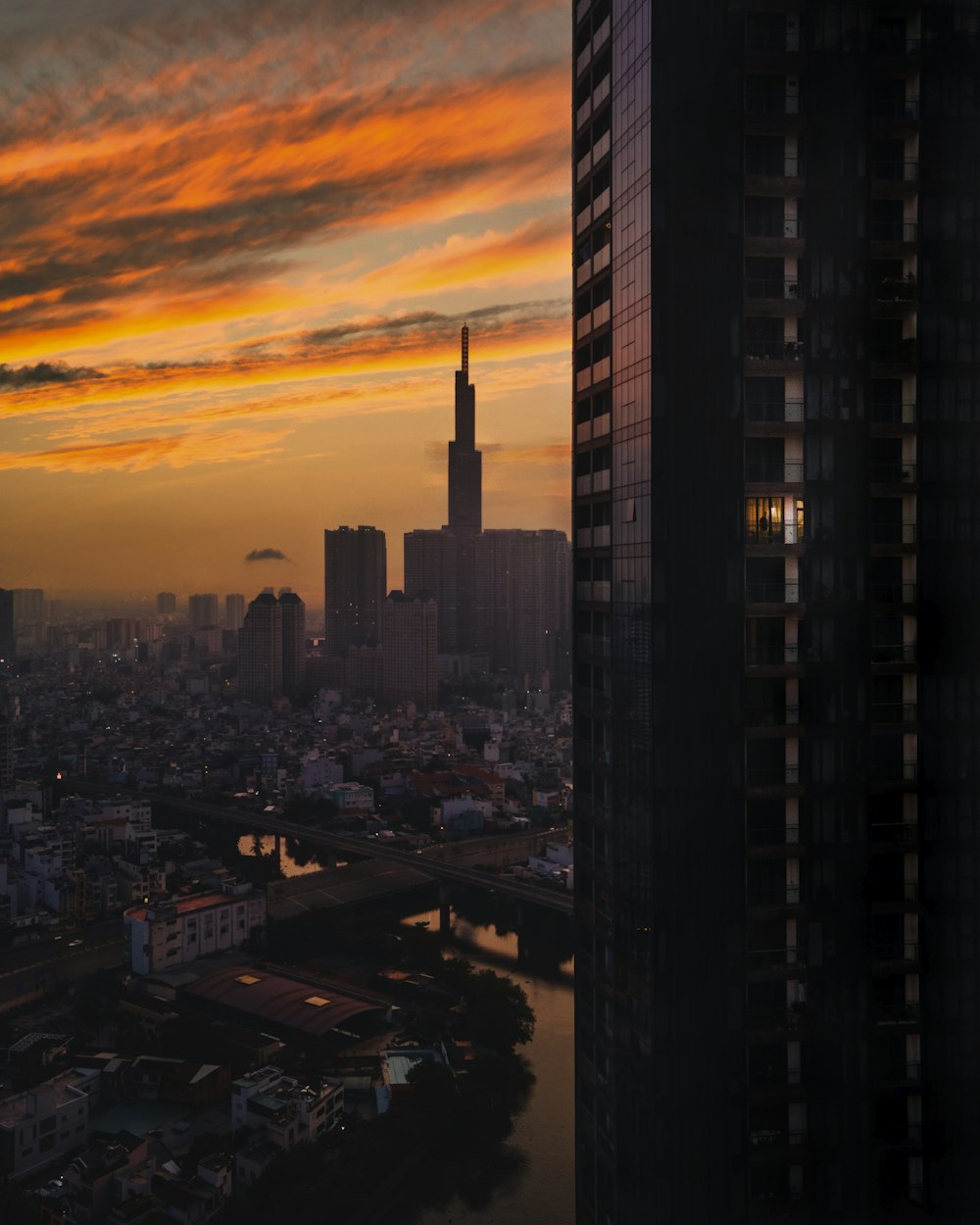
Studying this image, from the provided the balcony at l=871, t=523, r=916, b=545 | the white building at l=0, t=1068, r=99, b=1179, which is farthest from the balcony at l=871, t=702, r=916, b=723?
the white building at l=0, t=1068, r=99, b=1179

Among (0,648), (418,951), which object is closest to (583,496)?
(418,951)

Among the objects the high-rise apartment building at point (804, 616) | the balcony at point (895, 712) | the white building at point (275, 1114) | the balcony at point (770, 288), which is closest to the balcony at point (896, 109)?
the high-rise apartment building at point (804, 616)

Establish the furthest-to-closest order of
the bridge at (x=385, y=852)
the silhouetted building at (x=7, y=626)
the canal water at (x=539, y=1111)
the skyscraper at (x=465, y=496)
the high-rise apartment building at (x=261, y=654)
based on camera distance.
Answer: the skyscraper at (x=465, y=496), the high-rise apartment building at (x=261, y=654), the silhouetted building at (x=7, y=626), the bridge at (x=385, y=852), the canal water at (x=539, y=1111)

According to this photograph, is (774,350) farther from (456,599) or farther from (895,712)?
(456,599)

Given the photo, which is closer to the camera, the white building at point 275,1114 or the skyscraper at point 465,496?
the white building at point 275,1114

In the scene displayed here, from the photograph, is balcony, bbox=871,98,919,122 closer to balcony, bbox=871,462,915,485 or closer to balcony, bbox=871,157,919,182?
balcony, bbox=871,157,919,182

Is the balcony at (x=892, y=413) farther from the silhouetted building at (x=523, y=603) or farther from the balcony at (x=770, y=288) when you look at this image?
the silhouetted building at (x=523, y=603)

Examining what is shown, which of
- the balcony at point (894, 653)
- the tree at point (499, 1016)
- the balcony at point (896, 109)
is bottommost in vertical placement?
the tree at point (499, 1016)

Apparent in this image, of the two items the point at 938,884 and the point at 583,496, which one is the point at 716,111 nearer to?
the point at 583,496
